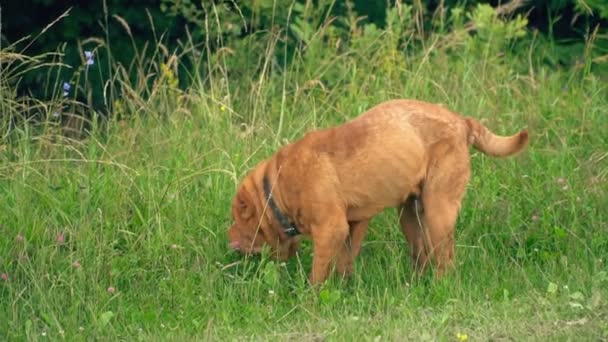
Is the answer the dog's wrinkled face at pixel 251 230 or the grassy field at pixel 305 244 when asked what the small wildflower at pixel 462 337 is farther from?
the dog's wrinkled face at pixel 251 230

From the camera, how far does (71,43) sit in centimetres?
1207

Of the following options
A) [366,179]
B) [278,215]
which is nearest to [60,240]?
[278,215]

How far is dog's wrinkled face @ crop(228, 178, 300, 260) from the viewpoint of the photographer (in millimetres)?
7070

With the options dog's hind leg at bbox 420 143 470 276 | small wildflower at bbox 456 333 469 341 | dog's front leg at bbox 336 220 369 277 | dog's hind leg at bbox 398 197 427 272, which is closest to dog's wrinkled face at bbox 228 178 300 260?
dog's front leg at bbox 336 220 369 277

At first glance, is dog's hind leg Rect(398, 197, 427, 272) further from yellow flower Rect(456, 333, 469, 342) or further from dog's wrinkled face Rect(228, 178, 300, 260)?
yellow flower Rect(456, 333, 469, 342)

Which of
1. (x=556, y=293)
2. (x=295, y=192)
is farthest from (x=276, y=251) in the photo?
(x=556, y=293)

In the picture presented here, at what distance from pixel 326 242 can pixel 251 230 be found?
0.51 meters

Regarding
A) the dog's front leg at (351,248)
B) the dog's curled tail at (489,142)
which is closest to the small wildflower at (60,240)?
the dog's front leg at (351,248)

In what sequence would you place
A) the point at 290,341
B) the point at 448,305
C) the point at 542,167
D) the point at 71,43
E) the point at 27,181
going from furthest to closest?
the point at 71,43
the point at 542,167
the point at 27,181
the point at 448,305
the point at 290,341

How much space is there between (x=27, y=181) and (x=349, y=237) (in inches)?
80.5

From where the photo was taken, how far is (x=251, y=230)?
7.10m

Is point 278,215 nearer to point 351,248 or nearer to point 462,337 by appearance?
point 351,248

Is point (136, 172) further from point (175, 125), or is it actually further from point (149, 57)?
point (149, 57)

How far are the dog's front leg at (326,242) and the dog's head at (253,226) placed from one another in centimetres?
29
